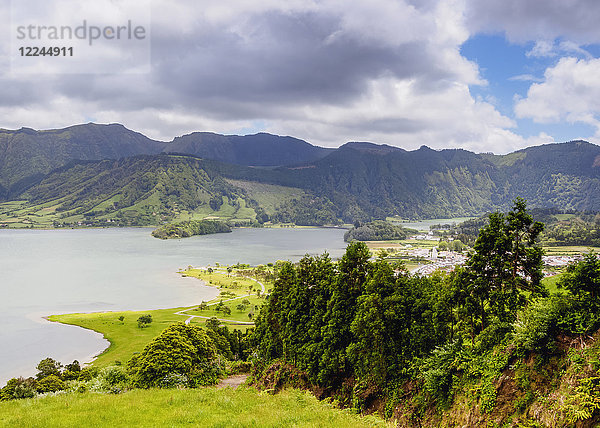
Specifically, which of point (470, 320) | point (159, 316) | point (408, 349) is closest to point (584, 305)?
point (470, 320)

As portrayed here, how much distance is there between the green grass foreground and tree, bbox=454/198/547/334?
43.7 feet

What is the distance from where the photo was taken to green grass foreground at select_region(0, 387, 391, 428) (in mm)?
15942

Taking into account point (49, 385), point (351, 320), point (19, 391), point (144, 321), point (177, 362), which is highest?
point (351, 320)

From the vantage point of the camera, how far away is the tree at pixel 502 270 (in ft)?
88.8

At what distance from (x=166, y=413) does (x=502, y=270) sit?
2427cm

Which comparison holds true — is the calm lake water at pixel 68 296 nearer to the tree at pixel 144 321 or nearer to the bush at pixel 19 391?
the tree at pixel 144 321

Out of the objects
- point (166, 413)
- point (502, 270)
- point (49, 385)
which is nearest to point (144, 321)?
point (49, 385)

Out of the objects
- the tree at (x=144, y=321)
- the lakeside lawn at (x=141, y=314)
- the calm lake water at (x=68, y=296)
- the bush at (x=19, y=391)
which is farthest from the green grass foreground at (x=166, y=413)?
the tree at (x=144, y=321)

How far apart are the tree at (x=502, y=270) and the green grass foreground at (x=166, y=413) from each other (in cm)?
1331

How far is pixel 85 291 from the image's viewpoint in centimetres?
13450

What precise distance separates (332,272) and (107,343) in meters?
67.2

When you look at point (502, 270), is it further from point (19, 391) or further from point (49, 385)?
point (49, 385)

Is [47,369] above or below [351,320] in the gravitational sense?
below

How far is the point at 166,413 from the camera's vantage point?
17734 mm
